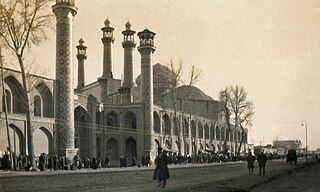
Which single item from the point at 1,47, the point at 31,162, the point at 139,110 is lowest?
the point at 31,162

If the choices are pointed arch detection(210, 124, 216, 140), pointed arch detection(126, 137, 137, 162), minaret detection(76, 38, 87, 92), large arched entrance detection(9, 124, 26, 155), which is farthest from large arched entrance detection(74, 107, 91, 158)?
pointed arch detection(210, 124, 216, 140)

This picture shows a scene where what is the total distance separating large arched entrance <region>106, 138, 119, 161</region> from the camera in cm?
4919

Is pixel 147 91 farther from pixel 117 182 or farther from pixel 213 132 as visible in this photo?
pixel 117 182

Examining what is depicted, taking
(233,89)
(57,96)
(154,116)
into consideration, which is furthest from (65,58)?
(233,89)

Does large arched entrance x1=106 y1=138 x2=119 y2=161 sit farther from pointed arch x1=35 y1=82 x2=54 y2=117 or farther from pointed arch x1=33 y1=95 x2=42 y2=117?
pointed arch x1=33 y1=95 x2=42 y2=117

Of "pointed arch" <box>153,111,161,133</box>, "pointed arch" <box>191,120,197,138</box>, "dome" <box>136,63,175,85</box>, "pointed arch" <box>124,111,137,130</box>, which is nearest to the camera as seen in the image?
"pointed arch" <box>124,111,137,130</box>

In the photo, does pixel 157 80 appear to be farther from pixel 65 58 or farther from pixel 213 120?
pixel 65 58

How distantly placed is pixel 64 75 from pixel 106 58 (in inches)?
881

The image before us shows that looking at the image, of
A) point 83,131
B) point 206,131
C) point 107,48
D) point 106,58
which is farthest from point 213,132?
point 83,131

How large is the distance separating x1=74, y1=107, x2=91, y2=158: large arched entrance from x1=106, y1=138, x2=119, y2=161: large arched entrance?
572 cm

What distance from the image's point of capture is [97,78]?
57.4m

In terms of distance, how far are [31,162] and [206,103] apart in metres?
50.1

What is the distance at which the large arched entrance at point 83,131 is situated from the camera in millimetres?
42812

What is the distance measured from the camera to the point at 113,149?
49.4 m
